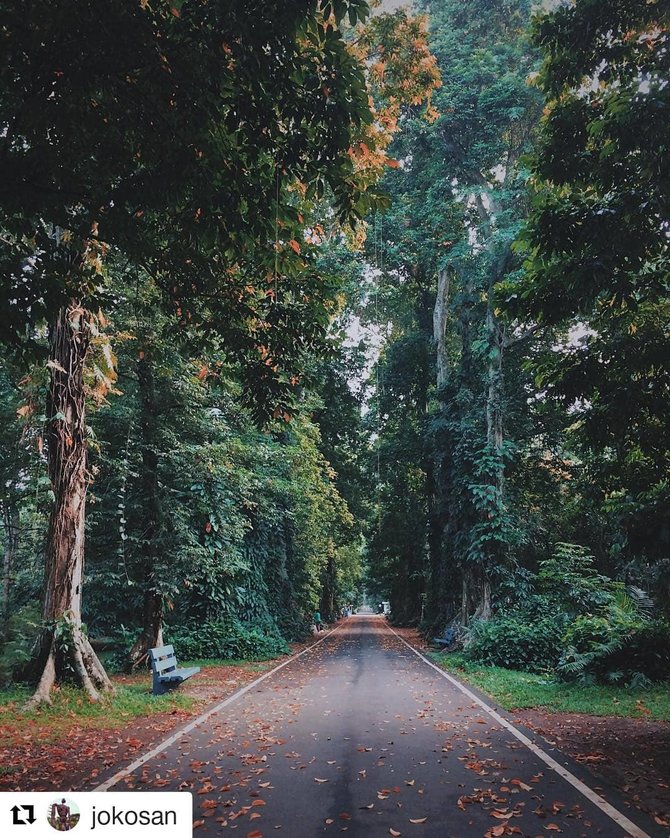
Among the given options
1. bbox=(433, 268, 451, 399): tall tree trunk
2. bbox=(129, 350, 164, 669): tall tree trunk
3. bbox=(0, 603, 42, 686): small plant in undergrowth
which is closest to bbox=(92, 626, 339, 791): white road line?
bbox=(129, 350, 164, 669): tall tree trunk

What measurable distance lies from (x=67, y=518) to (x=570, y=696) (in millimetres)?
9690

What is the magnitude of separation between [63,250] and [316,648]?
20954mm

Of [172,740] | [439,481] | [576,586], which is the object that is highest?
[439,481]

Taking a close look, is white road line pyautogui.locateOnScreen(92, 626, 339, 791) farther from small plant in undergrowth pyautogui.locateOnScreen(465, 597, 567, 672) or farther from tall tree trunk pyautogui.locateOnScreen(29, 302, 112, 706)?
small plant in undergrowth pyautogui.locateOnScreen(465, 597, 567, 672)

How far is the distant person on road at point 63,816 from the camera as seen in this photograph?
171 inches

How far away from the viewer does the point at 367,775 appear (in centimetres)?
596

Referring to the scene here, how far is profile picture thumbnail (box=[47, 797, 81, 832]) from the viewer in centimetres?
436

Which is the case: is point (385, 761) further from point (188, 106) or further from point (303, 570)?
point (303, 570)

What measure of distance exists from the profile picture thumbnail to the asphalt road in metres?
0.91

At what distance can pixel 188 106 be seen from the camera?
4.88m

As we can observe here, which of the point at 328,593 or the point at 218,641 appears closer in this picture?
the point at 218,641

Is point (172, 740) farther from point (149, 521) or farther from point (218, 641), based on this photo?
point (218, 641)

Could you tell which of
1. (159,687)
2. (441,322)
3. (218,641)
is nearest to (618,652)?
(159,687)

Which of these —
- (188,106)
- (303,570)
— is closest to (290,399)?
(188,106)
